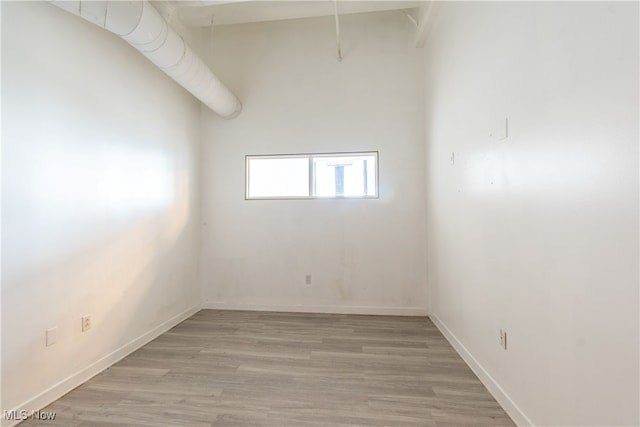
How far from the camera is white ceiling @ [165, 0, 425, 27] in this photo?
312 centimetres

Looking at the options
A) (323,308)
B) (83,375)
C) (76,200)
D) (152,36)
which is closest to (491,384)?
(323,308)

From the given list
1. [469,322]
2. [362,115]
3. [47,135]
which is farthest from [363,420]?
[362,115]

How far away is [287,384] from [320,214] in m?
2.03

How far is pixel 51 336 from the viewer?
5.94 feet

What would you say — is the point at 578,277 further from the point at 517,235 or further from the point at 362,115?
the point at 362,115

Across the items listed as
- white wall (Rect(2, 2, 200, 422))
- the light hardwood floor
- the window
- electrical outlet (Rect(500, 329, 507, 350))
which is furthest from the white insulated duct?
electrical outlet (Rect(500, 329, 507, 350))

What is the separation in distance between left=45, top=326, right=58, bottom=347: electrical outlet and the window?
2.26 metres

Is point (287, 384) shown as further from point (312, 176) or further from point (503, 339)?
point (312, 176)

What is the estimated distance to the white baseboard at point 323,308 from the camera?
3.43 metres

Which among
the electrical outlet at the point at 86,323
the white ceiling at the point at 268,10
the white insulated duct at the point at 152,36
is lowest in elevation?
the electrical outlet at the point at 86,323

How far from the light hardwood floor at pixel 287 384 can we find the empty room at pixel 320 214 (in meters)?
0.02

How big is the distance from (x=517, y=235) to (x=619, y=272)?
60cm

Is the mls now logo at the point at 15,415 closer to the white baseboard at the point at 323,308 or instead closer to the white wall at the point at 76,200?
the white wall at the point at 76,200

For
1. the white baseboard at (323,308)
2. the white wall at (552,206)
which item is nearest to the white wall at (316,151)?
the white baseboard at (323,308)
